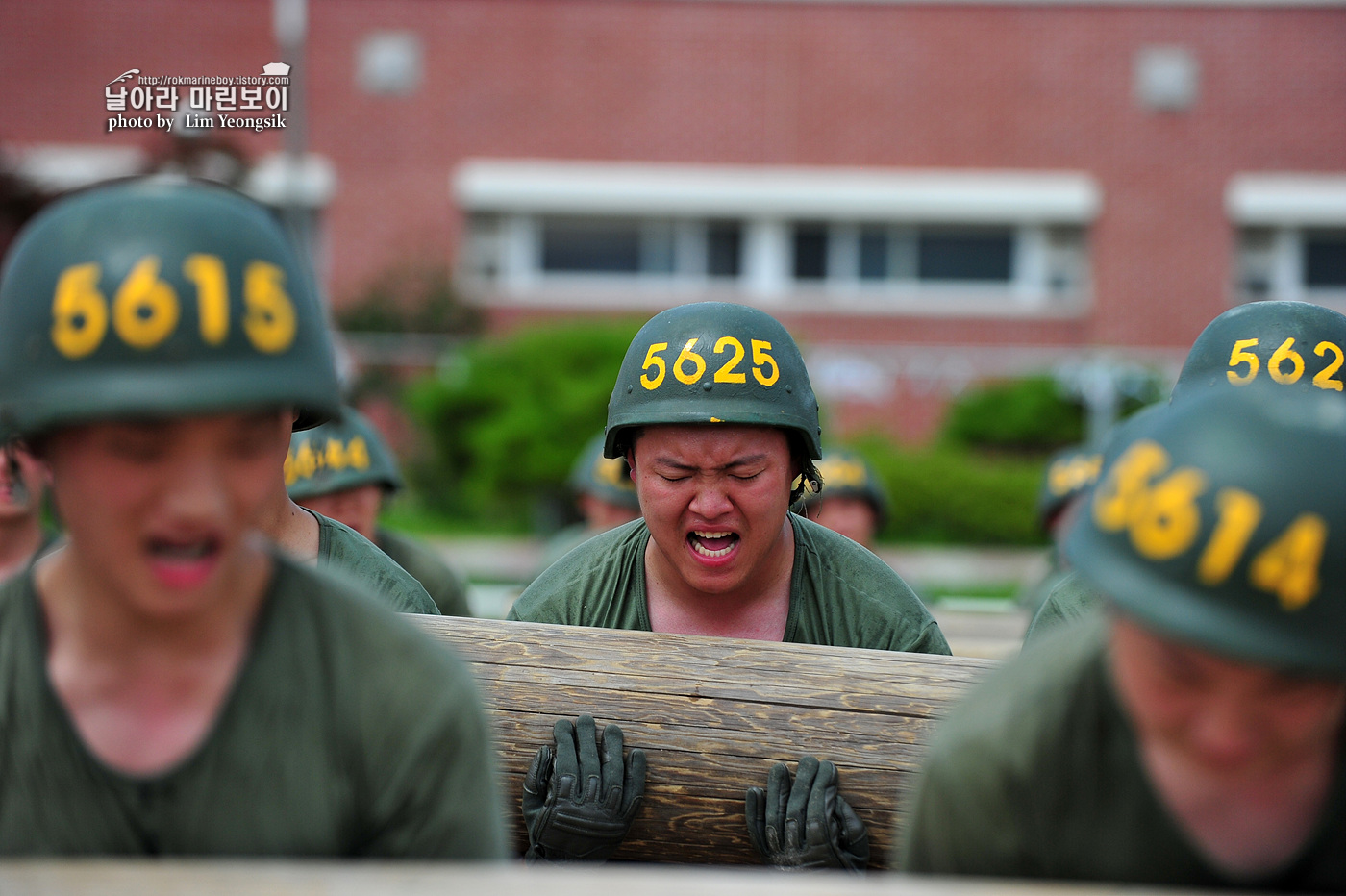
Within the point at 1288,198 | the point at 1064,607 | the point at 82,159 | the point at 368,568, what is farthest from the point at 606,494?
the point at 1288,198

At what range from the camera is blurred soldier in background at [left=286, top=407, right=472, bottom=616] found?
205 inches

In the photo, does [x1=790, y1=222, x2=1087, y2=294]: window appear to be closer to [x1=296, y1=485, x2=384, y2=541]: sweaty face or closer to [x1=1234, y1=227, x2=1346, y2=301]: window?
[x1=1234, y1=227, x2=1346, y2=301]: window

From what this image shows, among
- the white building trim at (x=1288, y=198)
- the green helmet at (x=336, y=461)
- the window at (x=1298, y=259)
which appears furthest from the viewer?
the window at (x=1298, y=259)

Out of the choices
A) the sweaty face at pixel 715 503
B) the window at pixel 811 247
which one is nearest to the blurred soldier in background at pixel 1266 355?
the sweaty face at pixel 715 503

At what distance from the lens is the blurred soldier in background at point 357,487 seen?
17.1 ft

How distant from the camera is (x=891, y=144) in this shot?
69.1 ft

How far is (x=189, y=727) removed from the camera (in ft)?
6.63

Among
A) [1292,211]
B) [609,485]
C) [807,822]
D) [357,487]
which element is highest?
[1292,211]

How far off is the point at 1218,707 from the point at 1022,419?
17.0 metres

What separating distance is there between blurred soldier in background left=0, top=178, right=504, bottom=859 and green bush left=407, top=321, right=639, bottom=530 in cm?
1341

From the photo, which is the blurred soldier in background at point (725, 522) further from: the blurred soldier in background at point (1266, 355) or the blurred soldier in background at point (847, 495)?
the blurred soldier in background at point (847, 495)

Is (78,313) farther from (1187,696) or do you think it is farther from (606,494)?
(606,494)

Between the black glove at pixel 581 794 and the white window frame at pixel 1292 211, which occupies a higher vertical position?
the white window frame at pixel 1292 211

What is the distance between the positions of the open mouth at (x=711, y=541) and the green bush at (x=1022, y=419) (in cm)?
1538
